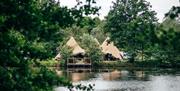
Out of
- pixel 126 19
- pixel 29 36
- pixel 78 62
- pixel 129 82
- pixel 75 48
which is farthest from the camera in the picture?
pixel 126 19

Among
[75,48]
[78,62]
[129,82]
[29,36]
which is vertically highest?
[75,48]

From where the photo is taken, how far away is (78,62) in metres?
73.1

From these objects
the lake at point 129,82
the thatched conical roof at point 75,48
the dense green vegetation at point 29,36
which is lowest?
the lake at point 129,82

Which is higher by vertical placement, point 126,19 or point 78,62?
point 126,19

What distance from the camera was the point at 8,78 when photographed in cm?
670

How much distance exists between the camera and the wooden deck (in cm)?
7200

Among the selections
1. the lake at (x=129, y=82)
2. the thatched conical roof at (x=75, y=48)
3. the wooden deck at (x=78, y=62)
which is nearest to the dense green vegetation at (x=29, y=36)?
the lake at (x=129, y=82)

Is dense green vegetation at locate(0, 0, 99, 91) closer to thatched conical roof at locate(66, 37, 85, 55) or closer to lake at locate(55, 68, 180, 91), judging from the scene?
lake at locate(55, 68, 180, 91)

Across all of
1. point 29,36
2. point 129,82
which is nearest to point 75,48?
point 129,82

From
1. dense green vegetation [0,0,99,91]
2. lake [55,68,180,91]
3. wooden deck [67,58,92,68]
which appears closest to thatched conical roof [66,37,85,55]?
wooden deck [67,58,92,68]

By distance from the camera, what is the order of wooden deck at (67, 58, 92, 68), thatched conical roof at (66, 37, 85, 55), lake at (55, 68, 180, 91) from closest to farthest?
lake at (55, 68, 180, 91) → wooden deck at (67, 58, 92, 68) → thatched conical roof at (66, 37, 85, 55)

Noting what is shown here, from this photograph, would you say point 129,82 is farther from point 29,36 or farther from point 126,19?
point 126,19

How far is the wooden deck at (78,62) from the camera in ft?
236

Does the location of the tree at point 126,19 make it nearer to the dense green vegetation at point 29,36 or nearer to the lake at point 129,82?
the lake at point 129,82
